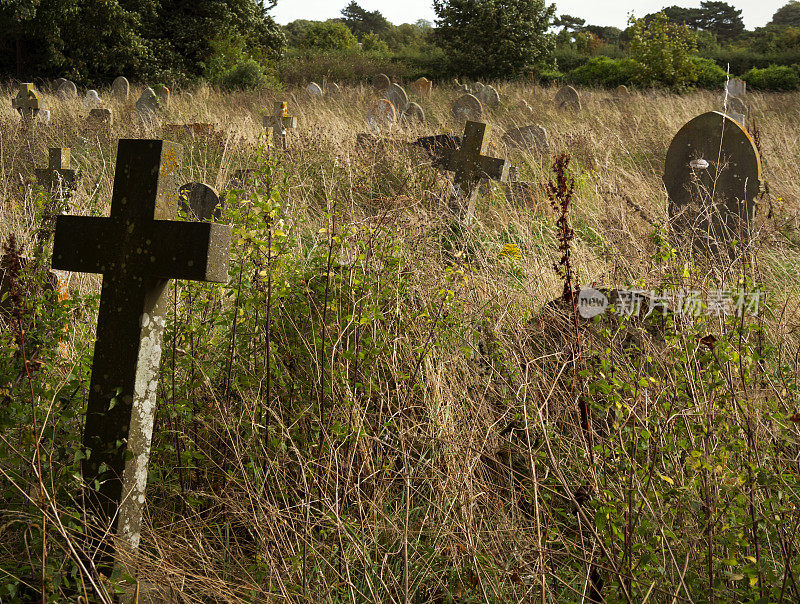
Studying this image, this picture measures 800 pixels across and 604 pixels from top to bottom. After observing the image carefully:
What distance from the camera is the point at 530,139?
9.09m

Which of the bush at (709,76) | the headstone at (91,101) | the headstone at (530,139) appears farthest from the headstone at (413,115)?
the bush at (709,76)

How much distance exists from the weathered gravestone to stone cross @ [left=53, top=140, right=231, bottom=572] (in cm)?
386

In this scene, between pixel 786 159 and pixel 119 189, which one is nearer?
pixel 119 189

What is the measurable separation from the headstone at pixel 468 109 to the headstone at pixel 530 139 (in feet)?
11.0

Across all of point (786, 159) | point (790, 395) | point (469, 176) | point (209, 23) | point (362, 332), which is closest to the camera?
point (790, 395)

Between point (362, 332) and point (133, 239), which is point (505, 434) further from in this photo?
point (133, 239)

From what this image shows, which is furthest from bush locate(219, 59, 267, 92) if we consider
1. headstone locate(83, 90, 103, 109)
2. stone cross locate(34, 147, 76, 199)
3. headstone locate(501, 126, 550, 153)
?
stone cross locate(34, 147, 76, 199)

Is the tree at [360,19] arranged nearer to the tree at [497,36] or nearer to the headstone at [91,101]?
the tree at [497,36]

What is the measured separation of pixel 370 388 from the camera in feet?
7.98

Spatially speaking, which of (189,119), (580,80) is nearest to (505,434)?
(189,119)

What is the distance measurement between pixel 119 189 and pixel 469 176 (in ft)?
14.0

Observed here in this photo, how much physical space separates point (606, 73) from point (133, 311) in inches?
1060

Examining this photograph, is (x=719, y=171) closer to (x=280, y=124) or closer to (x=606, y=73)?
(x=280, y=124)

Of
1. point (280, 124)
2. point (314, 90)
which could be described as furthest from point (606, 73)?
point (280, 124)
